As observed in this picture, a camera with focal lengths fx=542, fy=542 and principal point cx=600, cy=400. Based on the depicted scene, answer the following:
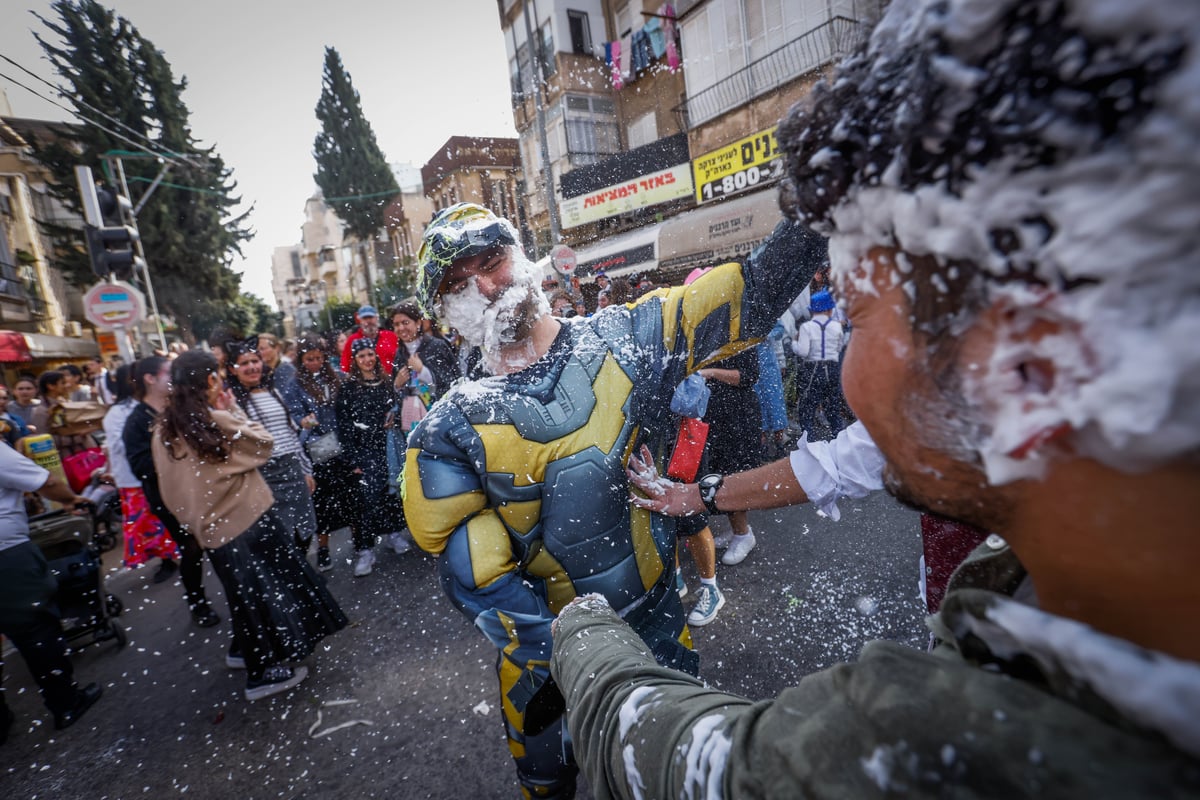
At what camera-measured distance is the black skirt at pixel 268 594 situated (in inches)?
128

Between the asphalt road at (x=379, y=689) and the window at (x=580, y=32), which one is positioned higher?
the window at (x=580, y=32)

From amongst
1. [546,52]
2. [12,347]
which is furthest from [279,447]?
[546,52]

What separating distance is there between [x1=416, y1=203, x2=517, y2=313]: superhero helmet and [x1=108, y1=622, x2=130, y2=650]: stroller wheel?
4.43 m

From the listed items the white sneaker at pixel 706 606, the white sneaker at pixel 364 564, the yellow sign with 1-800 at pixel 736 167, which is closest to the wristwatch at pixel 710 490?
the white sneaker at pixel 706 606

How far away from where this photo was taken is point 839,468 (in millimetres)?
1806

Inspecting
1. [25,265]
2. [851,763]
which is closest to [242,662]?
[851,763]

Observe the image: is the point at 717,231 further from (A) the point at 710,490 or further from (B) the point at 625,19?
(A) the point at 710,490

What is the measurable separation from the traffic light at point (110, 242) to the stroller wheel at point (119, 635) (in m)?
4.94

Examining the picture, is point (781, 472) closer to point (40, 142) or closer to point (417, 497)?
point (417, 497)

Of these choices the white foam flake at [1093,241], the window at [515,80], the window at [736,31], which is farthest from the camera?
the window at [515,80]

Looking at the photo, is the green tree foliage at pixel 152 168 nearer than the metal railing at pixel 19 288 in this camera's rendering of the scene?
No

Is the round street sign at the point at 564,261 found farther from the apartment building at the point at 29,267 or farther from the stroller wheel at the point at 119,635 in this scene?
the apartment building at the point at 29,267

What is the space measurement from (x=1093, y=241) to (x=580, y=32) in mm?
22788

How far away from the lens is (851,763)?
0.51 m
